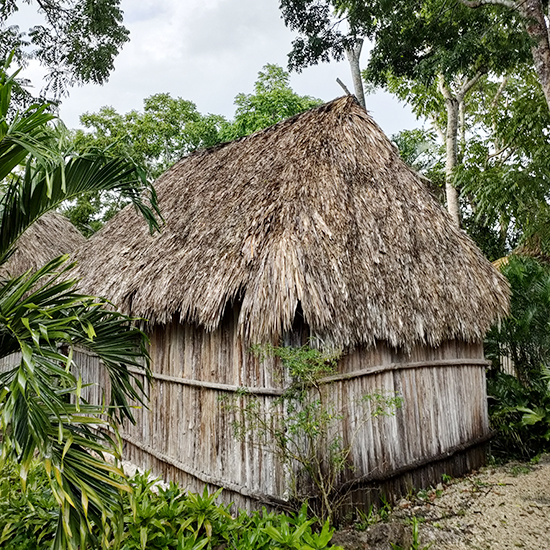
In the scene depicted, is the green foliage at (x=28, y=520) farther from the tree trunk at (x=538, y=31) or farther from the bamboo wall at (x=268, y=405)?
the tree trunk at (x=538, y=31)

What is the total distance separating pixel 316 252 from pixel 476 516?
298 cm

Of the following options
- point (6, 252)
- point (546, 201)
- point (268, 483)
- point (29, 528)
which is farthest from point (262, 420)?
point (546, 201)

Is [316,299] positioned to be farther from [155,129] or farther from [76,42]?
[155,129]

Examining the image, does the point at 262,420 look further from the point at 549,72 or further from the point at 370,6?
the point at 370,6

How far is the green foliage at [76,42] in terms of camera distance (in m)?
9.11

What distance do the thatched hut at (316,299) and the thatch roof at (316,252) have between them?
0.06 feet

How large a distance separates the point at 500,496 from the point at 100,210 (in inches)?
708

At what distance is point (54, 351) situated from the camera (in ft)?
8.39

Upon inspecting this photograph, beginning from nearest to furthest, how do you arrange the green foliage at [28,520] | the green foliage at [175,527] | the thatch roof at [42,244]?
the green foliage at [175,527]
the green foliage at [28,520]
the thatch roof at [42,244]

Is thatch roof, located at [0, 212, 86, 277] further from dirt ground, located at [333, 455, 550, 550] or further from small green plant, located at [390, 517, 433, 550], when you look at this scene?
small green plant, located at [390, 517, 433, 550]

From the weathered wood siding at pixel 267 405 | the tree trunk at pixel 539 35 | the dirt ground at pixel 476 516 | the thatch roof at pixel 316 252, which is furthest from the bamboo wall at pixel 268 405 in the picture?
the tree trunk at pixel 539 35

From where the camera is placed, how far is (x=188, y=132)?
18.8 metres

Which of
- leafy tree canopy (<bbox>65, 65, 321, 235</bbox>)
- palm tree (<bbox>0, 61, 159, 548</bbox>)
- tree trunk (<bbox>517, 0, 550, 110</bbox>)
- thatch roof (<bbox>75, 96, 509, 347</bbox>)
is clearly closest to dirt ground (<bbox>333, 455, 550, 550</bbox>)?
thatch roof (<bbox>75, 96, 509, 347</bbox>)

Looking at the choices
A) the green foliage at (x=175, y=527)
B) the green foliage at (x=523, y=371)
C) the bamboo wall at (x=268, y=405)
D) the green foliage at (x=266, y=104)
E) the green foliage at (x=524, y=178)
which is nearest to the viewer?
the green foliage at (x=175, y=527)
